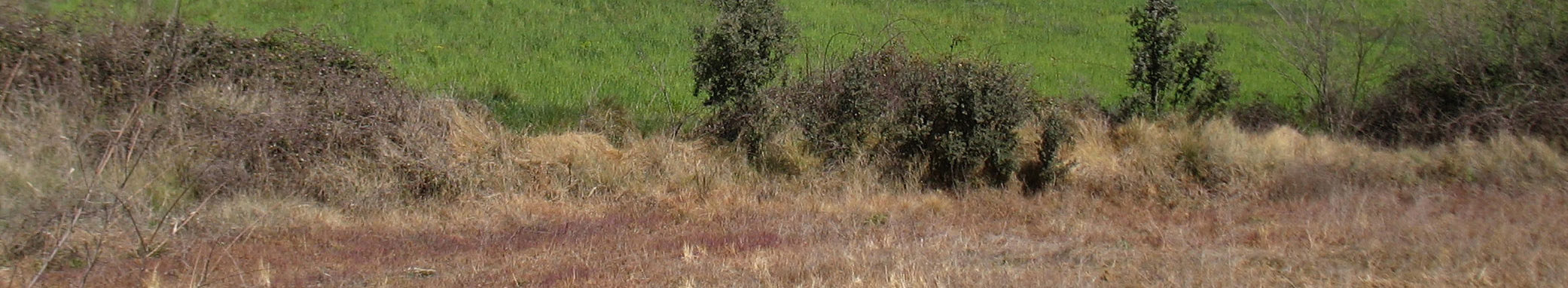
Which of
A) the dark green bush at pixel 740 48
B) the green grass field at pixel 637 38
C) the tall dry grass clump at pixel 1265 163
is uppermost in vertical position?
the dark green bush at pixel 740 48

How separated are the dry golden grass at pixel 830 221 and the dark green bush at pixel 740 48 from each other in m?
0.77

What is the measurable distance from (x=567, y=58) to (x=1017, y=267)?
13396mm

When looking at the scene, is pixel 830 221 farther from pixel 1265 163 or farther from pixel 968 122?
pixel 1265 163

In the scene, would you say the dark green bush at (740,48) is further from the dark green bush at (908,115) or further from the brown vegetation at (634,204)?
the brown vegetation at (634,204)

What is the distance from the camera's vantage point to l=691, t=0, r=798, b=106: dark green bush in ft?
46.1

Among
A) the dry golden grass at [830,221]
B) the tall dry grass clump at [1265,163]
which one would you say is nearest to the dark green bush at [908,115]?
the dry golden grass at [830,221]

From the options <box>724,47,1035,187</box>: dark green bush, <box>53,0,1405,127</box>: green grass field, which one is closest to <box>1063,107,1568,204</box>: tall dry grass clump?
<box>724,47,1035,187</box>: dark green bush

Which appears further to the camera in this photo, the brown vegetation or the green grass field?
the green grass field

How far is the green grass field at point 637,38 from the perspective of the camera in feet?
55.2

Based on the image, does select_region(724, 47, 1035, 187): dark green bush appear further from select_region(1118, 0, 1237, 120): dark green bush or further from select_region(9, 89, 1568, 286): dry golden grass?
select_region(1118, 0, 1237, 120): dark green bush

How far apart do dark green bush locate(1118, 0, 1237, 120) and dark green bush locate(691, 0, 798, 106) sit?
418cm

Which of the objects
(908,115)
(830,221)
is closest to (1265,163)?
(908,115)

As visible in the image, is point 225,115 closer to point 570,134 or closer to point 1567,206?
point 570,134

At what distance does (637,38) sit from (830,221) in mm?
12338
